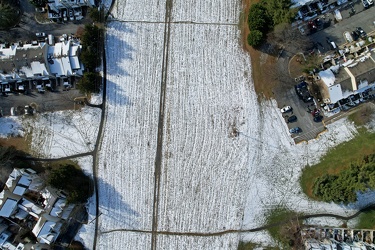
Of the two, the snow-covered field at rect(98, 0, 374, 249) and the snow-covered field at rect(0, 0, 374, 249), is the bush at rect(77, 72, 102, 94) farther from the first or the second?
the snow-covered field at rect(98, 0, 374, 249)

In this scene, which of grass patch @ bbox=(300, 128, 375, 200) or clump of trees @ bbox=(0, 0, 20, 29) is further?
clump of trees @ bbox=(0, 0, 20, 29)

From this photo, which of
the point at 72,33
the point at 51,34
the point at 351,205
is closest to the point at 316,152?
the point at 351,205

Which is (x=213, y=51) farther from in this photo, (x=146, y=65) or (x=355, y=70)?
(x=355, y=70)

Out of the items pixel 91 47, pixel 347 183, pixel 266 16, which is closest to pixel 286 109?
pixel 347 183

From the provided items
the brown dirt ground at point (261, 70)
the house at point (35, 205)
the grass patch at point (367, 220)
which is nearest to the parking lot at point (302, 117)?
the brown dirt ground at point (261, 70)

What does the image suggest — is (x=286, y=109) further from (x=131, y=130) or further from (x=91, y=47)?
(x=91, y=47)

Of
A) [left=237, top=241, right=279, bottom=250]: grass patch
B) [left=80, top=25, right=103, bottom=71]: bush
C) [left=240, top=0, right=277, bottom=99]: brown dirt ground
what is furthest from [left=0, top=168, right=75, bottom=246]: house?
[left=240, top=0, right=277, bottom=99]: brown dirt ground
